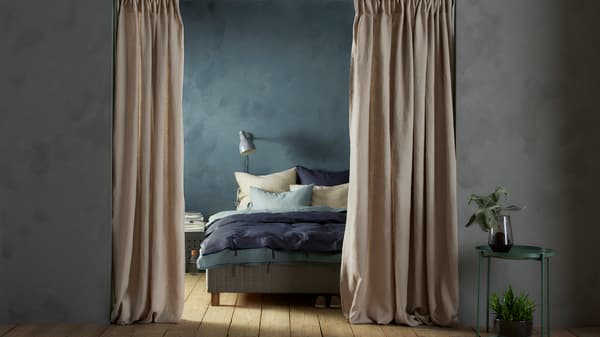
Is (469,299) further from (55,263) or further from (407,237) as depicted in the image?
(55,263)

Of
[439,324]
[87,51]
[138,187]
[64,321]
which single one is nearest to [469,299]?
[439,324]

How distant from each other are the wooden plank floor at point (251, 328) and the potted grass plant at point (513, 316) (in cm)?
25

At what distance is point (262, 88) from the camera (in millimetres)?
7656

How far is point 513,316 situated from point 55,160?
298 centimetres

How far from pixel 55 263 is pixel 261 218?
1.79 m

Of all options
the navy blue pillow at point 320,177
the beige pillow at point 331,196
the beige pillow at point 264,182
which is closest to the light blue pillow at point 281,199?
the beige pillow at point 331,196

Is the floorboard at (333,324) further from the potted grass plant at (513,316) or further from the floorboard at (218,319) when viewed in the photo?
the potted grass plant at (513,316)

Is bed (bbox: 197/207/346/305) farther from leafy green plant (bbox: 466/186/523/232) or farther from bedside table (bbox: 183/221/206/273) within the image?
bedside table (bbox: 183/221/206/273)

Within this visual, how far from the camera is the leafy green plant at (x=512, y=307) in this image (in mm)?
4133

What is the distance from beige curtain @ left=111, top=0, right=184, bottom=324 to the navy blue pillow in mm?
2861

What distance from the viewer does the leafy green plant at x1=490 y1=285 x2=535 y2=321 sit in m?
4.13

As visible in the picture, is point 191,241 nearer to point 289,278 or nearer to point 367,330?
point 289,278

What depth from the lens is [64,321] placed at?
14.8 ft

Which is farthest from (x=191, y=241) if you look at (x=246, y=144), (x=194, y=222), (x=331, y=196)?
(x=331, y=196)
